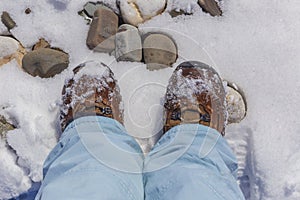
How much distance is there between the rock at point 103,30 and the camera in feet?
4.14

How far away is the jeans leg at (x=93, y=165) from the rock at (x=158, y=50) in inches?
9.6

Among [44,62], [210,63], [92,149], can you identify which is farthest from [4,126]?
[210,63]

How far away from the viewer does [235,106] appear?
1253 millimetres

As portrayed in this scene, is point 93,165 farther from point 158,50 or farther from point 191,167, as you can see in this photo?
point 158,50

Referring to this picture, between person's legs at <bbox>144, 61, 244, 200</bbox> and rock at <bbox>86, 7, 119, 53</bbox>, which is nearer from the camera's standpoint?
person's legs at <bbox>144, 61, 244, 200</bbox>

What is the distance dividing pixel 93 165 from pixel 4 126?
413 millimetres

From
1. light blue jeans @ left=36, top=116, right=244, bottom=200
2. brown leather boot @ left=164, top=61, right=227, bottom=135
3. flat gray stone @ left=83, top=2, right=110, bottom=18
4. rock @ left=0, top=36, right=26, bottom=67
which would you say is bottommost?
brown leather boot @ left=164, top=61, right=227, bottom=135

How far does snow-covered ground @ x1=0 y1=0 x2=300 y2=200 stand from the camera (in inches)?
48.5

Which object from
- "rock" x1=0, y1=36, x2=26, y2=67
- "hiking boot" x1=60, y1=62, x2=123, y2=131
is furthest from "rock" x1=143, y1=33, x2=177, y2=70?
"rock" x1=0, y1=36, x2=26, y2=67

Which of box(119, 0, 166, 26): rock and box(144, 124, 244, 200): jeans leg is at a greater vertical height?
box(119, 0, 166, 26): rock

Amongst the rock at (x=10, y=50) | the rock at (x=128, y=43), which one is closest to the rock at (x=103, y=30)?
the rock at (x=128, y=43)

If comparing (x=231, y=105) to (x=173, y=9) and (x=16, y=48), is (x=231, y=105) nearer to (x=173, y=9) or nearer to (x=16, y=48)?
(x=173, y=9)

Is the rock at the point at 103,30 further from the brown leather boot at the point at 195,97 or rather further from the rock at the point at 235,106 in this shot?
the rock at the point at 235,106

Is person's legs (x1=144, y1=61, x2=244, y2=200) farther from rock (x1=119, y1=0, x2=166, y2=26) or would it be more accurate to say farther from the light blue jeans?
rock (x1=119, y1=0, x2=166, y2=26)
